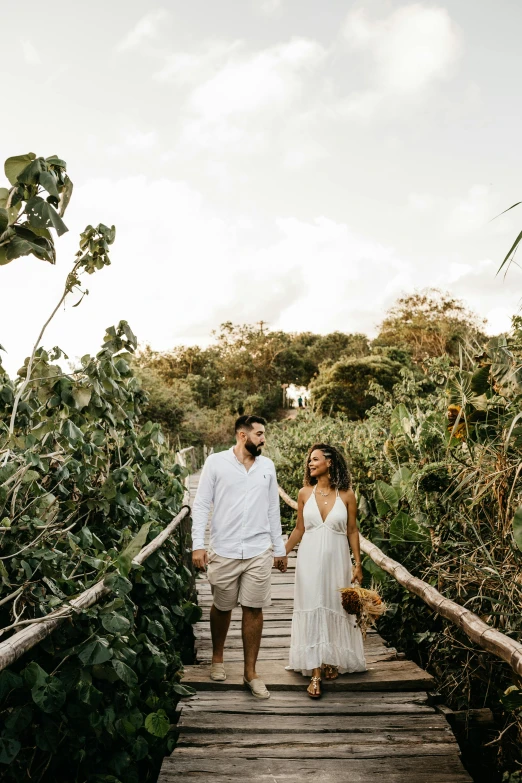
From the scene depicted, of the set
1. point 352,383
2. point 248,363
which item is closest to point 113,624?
point 352,383

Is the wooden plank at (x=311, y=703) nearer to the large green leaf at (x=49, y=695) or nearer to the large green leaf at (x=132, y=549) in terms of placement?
the large green leaf at (x=49, y=695)

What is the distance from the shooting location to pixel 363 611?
398 centimetres

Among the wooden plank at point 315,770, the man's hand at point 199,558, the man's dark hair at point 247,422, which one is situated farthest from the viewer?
the man's dark hair at point 247,422

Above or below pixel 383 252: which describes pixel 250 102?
below

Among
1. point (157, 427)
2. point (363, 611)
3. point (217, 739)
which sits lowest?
point (217, 739)

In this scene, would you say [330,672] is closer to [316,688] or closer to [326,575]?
[316,688]

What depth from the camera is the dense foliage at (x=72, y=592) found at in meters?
2.79

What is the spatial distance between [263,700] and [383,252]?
14833 millimetres

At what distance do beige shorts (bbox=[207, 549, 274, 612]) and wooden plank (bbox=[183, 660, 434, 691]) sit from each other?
1.88 feet

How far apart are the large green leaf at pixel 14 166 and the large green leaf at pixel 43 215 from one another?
0.31 ft

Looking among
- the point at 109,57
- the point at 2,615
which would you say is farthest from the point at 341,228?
the point at 2,615

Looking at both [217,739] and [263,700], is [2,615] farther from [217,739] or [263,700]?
[263,700]

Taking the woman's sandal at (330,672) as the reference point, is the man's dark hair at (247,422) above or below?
above

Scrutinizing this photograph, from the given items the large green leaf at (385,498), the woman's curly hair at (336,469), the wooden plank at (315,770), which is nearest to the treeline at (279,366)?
the large green leaf at (385,498)
